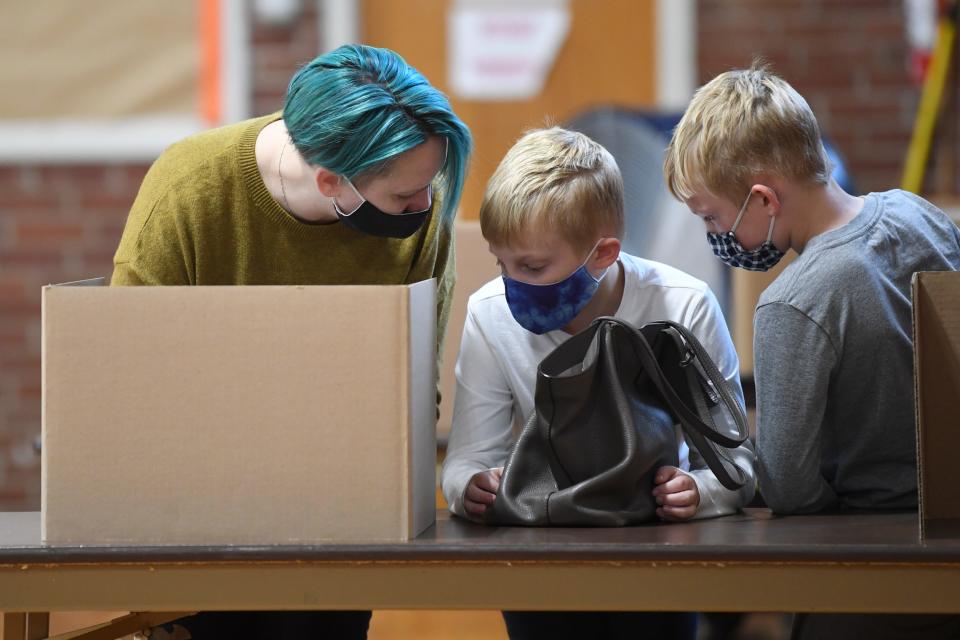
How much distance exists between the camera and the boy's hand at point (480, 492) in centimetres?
135

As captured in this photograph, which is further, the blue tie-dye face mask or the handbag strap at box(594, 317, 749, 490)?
the blue tie-dye face mask

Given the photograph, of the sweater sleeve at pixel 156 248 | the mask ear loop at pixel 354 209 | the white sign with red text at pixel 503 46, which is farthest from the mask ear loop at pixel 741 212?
the white sign with red text at pixel 503 46

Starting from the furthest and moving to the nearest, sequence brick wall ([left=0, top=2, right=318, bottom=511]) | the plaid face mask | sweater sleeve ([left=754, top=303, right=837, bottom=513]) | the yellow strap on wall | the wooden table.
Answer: brick wall ([left=0, top=2, right=318, bottom=511])
the yellow strap on wall
the plaid face mask
sweater sleeve ([left=754, top=303, right=837, bottom=513])
the wooden table

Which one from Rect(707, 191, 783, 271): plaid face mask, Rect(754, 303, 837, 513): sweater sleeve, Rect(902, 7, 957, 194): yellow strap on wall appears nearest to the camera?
Rect(754, 303, 837, 513): sweater sleeve

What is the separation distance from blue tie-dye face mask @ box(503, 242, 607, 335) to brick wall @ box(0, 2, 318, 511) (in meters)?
2.64

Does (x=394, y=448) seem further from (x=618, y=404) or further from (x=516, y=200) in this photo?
(x=516, y=200)

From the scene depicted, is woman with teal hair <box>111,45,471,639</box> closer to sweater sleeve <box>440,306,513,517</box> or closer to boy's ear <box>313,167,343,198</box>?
boy's ear <box>313,167,343,198</box>

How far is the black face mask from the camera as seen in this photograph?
4.75ft

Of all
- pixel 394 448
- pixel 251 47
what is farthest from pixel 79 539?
pixel 251 47

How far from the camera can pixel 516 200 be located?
4.67 feet

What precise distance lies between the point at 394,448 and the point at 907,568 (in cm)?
52

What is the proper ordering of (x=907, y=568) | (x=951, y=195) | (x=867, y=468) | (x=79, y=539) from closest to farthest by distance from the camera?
1. (x=907, y=568)
2. (x=79, y=539)
3. (x=867, y=468)
4. (x=951, y=195)

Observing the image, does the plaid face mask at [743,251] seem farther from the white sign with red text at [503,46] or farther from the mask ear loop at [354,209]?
the white sign with red text at [503,46]

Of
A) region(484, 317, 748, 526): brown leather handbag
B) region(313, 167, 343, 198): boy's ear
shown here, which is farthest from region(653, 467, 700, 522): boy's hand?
region(313, 167, 343, 198): boy's ear
